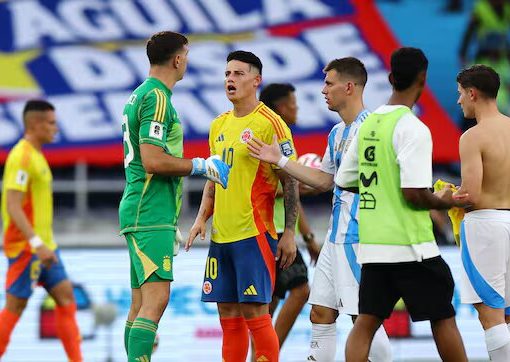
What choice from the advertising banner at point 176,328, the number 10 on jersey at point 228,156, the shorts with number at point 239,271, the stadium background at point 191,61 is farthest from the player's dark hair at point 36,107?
the stadium background at point 191,61

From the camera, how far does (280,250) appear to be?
850cm

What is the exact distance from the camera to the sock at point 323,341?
28.1ft

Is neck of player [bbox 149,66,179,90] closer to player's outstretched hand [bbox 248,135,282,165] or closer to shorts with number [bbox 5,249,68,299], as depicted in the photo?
player's outstretched hand [bbox 248,135,282,165]

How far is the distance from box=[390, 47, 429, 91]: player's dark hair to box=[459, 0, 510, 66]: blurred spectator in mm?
12228

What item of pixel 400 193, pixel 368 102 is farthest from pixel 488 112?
pixel 368 102

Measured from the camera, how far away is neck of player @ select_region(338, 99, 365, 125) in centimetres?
848

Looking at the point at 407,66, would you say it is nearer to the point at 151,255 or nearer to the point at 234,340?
the point at 151,255

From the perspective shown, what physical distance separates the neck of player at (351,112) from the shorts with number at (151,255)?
5.02 feet

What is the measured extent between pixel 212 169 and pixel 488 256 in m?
2.02

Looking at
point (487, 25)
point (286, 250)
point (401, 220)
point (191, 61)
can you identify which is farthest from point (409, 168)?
point (487, 25)

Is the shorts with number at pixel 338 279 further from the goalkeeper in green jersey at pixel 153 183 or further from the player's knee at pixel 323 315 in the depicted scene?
the goalkeeper in green jersey at pixel 153 183

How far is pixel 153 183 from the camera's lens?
26.3ft

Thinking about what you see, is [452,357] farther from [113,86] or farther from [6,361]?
[113,86]

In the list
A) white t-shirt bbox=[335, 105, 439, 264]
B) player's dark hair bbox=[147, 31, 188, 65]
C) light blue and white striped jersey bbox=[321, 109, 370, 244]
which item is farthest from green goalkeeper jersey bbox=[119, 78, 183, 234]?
white t-shirt bbox=[335, 105, 439, 264]
